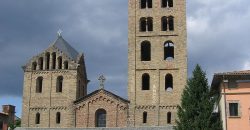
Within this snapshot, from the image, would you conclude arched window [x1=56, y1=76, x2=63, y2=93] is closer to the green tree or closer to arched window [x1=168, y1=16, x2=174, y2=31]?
arched window [x1=168, y1=16, x2=174, y2=31]

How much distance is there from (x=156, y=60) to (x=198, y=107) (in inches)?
417

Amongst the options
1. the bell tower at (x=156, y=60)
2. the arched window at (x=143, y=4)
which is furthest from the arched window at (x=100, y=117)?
the arched window at (x=143, y=4)

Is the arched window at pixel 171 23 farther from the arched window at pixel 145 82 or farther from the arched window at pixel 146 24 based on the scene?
the arched window at pixel 145 82

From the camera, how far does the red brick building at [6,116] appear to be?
207 feet

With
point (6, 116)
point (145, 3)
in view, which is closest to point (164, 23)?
point (145, 3)

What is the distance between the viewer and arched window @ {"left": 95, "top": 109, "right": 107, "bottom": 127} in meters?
49.3

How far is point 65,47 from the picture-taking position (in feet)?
175

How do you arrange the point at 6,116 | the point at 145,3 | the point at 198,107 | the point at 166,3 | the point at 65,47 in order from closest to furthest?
the point at 198,107 → the point at 166,3 → the point at 145,3 → the point at 65,47 → the point at 6,116

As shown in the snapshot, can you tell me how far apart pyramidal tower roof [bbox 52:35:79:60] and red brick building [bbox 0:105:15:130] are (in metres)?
15.2

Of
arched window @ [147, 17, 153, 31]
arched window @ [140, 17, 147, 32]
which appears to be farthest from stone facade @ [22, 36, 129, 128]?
arched window @ [147, 17, 153, 31]

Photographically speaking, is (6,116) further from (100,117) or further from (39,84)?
(100,117)

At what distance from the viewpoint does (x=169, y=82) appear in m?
50.2

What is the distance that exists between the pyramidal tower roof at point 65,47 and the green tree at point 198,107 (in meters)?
16.0

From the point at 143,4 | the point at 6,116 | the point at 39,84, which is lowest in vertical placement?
the point at 6,116
